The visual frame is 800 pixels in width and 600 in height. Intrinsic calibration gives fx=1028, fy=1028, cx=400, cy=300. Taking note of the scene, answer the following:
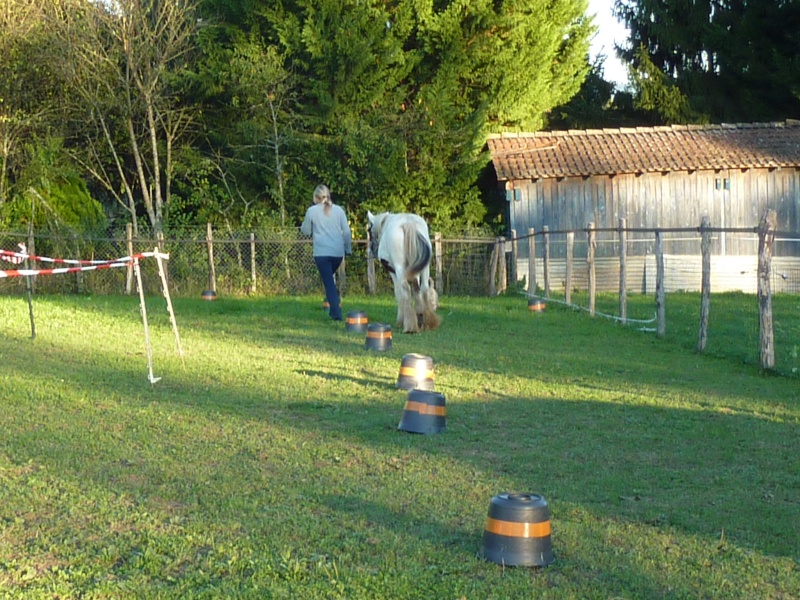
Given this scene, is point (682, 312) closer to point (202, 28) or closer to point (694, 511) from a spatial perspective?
point (694, 511)

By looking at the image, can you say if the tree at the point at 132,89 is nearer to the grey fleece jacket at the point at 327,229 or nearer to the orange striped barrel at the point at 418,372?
the grey fleece jacket at the point at 327,229

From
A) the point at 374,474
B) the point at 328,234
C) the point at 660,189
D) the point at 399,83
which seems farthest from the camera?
the point at 399,83

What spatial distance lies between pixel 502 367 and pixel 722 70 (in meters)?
29.1

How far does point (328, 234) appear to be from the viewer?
17297 millimetres

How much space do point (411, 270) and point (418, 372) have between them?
235 inches

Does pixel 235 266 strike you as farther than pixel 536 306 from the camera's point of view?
Yes

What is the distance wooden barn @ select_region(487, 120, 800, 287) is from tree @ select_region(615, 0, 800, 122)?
18.4ft

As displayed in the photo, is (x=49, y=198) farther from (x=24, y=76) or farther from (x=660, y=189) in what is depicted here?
(x=660, y=189)

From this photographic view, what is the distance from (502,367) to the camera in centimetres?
1260

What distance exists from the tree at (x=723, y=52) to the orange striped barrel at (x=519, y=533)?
32.5 meters

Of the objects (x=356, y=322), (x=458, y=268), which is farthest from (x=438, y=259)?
(x=356, y=322)

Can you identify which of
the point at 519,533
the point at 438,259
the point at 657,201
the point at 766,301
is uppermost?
the point at 657,201

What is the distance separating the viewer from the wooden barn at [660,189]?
3042 centimetres

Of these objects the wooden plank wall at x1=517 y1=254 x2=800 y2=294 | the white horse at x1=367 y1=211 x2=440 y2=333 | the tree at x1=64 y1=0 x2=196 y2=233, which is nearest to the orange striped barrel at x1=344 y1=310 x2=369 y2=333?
the white horse at x1=367 y1=211 x2=440 y2=333
